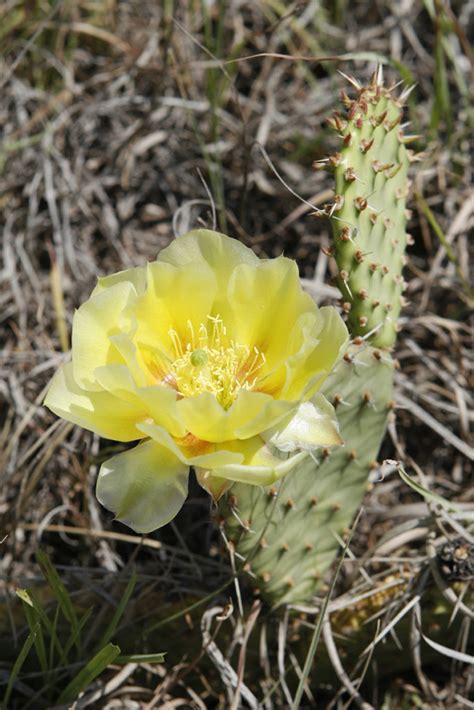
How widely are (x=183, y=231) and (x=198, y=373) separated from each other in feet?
2.37

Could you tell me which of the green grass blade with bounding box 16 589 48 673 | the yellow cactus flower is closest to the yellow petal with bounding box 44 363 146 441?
the yellow cactus flower

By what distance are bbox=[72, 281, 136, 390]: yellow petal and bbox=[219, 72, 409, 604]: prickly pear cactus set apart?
26cm

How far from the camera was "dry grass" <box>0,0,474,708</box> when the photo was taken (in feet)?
4.68

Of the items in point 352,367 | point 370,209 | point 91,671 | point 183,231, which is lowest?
point 91,671

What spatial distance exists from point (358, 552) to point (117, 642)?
50 centimetres

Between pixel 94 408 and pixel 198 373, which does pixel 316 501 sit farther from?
pixel 94 408

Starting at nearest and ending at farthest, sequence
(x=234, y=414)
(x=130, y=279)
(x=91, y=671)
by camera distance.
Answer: (x=234, y=414) → (x=130, y=279) → (x=91, y=671)

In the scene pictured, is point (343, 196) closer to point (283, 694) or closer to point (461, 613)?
point (461, 613)

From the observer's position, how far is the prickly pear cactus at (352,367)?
1.14m

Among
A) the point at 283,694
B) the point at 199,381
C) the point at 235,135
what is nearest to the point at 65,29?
the point at 235,135

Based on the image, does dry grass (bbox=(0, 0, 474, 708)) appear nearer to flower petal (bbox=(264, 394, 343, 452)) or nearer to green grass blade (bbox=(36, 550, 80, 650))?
green grass blade (bbox=(36, 550, 80, 650))

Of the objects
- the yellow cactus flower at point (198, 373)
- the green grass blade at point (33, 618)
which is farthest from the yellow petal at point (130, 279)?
the green grass blade at point (33, 618)

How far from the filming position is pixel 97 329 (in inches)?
41.5

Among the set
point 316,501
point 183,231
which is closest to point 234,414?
point 316,501
